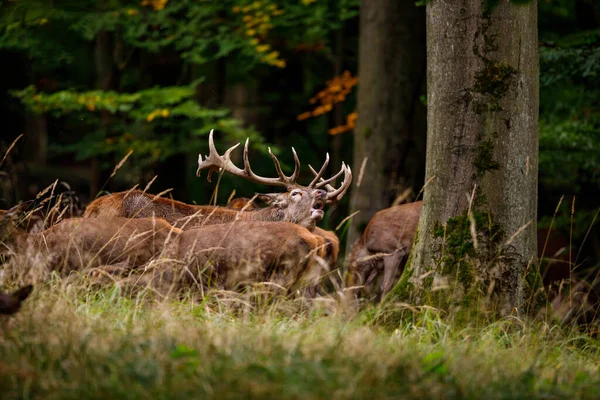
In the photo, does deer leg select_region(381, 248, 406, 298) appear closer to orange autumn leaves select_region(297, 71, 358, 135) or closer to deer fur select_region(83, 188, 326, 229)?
deer fur select_region(83, 188, 326, 229)

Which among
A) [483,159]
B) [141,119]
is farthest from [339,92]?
[483,159]

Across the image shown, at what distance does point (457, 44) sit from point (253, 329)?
2.83m

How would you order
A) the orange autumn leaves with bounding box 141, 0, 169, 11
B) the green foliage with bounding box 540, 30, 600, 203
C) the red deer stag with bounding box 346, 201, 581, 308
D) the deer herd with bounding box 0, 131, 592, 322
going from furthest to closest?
the orange autumn leaves with bounding box 141, 0, 169, 11, the green foliage with bounding box 540, 30, 600, 203, the red deer stag with bounding box 346, 201, 581, 308, the deer herd with bounding box 0, 131, 592, 322

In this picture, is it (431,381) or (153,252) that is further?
(153,252)

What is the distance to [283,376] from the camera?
426 centimetres

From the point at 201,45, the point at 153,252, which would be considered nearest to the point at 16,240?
the point at 153,252

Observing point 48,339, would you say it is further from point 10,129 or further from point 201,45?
point 10,129

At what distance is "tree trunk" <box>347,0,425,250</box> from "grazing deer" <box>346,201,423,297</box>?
1.77 meters

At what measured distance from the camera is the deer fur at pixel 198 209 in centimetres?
895

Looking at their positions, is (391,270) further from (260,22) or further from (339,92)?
(339,92)

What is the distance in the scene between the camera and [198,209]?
9.52 m

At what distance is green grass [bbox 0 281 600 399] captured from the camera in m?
4.19

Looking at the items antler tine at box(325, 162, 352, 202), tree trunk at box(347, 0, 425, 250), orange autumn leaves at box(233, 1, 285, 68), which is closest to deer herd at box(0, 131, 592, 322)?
antler tine at box(325, 162, 352, 202)

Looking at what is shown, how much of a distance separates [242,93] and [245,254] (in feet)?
40.1
